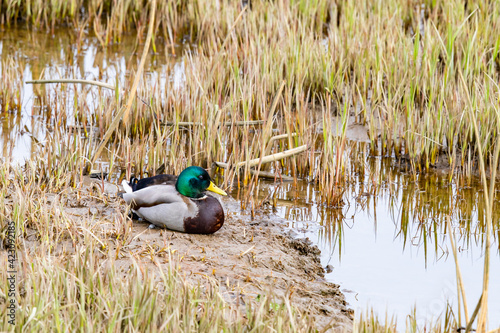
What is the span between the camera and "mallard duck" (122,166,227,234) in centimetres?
350

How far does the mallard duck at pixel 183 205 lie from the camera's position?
11.5ft

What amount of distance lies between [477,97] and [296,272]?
2461 mm

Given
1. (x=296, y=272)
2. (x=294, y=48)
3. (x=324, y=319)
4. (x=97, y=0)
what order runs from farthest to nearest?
(x=97, y=0) → (x=294, y=48) → (x=296, y=272) → (x=324, y=319)

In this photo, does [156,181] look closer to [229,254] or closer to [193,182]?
[193,182]

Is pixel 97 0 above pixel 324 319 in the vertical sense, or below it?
above

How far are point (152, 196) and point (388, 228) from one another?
1464 millimetres

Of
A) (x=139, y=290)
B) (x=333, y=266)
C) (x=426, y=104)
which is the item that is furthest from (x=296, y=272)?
(x=426, y=104)

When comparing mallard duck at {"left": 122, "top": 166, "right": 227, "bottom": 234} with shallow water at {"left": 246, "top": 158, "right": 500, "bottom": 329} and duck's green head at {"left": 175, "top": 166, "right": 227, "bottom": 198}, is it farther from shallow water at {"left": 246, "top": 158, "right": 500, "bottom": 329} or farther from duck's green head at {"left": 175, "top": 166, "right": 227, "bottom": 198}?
shallow water at {"left": 246, "top": 158, "right": 500, "bottom": 329}

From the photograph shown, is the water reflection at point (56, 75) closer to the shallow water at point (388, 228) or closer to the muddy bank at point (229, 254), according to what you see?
the shallow water at point (388, 228)

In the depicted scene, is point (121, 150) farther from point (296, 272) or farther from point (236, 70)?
point (296, 272)

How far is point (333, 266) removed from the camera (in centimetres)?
355

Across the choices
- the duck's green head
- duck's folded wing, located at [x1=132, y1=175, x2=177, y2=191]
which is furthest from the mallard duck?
duck's folded wing, located at [x1=132, y1=175, x2=177, y2=191]

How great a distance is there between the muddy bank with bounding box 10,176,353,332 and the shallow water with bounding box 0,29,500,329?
156 millimetres

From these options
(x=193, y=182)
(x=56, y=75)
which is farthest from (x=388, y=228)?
(x=56, y=75)
